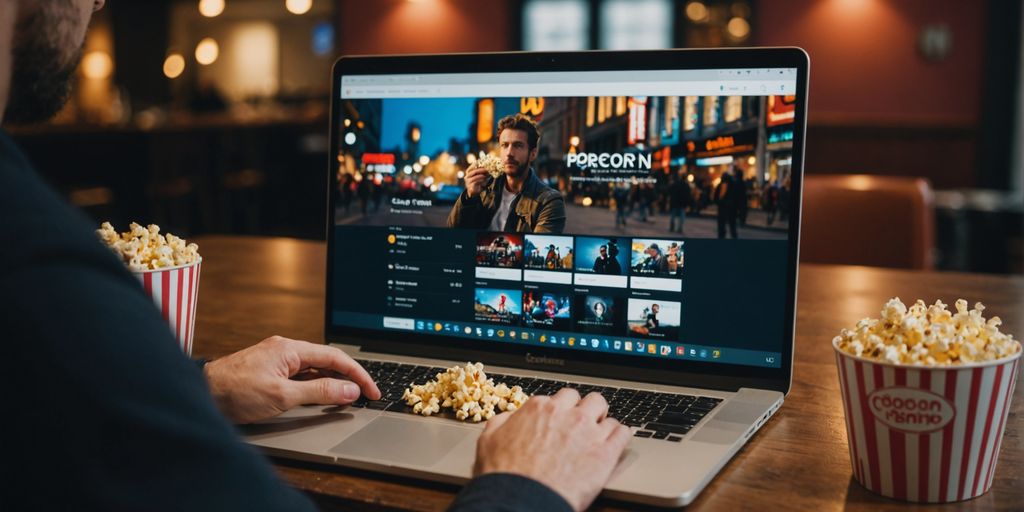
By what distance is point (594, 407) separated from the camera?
881 millimetres

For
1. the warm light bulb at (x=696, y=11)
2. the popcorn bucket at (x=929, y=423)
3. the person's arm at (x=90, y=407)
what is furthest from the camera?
the warm light bulb at (x=696, y=11)

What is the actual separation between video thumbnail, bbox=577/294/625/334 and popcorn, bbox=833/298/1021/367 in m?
0.33

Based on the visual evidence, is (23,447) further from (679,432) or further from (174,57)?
(174,57)

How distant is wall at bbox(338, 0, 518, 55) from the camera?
805 cm

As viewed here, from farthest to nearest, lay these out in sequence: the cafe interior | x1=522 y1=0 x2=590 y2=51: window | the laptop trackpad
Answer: x1=522 y1=0 x2=590 y2=51: window < the cafe interior < the laptop trackpad

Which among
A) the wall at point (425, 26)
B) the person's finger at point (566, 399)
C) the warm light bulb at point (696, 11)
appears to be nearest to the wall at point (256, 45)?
the wall at point (425, 26)

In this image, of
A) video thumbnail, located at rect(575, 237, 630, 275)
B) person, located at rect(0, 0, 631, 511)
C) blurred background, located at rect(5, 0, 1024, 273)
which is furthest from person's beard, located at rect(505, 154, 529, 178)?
blurred background, located at rect(5, 0, 1024, 273)

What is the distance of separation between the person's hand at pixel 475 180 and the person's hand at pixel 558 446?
0.37 metres

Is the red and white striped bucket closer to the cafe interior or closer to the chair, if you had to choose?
the cafe interior

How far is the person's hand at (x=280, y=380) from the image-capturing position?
Result: 3.11 feet

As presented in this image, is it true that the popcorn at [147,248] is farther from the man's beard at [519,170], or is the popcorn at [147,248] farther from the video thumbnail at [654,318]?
the video thumbnail at [654,318]

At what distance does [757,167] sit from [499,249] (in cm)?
33

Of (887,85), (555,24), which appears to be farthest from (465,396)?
(555,24)

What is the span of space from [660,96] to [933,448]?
52 centimetres
